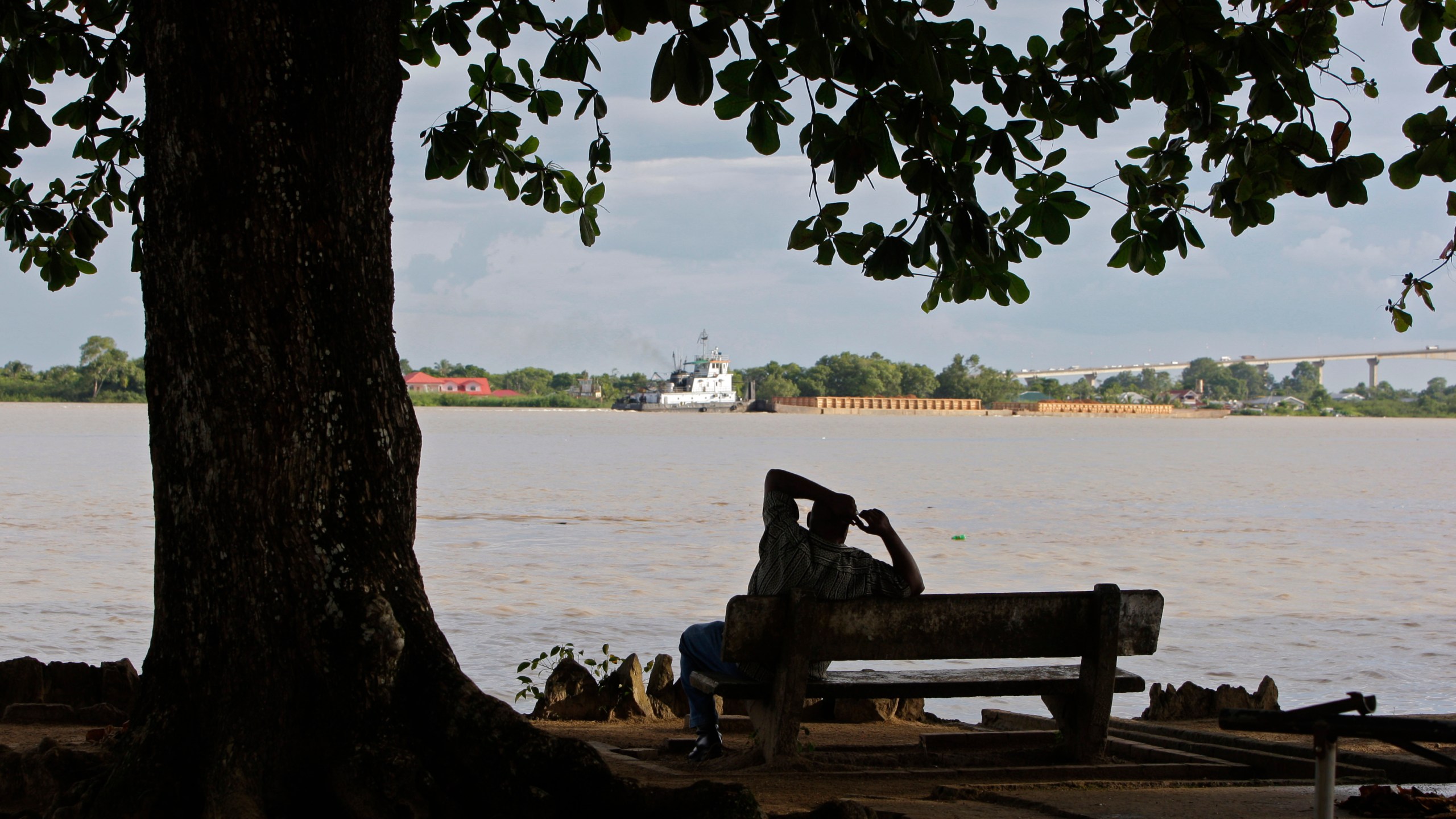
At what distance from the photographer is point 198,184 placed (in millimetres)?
3117

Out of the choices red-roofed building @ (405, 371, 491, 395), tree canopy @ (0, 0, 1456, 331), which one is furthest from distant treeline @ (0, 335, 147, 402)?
tree canopy @ (0, 0, 1456, 331)

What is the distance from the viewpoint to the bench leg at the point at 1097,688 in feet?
14.1

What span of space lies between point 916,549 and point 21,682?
9.48 metres

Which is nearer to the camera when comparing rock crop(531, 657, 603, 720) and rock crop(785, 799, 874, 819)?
rock crop(785, 799, 874, 819)

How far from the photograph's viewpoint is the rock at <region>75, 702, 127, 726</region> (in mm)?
5074

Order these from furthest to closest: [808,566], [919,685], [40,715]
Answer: [40,715]
[808,566]
[919,685]

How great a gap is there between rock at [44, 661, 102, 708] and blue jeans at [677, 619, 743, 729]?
2544 millimetres

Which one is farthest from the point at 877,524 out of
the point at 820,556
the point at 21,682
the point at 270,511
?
the point at 21,682

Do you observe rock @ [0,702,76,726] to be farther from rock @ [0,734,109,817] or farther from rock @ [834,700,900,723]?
rock @ [834,700,900,723]

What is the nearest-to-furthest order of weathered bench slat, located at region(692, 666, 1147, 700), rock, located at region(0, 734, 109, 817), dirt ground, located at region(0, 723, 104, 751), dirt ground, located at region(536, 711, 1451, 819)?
rock, located at region(0, 734, 109, 817) < dirt ground, located at region(536, 711, 1451, 819) < weathered bench slat, located at region(692, 666, 1147, 700) < dirt ground, located at region(0, 723, 104, 751)

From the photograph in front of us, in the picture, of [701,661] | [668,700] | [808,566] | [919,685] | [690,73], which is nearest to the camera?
[690,73]

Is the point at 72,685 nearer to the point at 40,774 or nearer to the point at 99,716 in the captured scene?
the point at 99,716

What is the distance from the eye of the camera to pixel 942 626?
4.19 metres

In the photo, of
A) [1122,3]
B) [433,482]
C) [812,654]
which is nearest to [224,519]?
[812,654]
